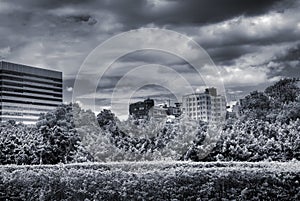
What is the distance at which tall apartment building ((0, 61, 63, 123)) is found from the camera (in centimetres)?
7376

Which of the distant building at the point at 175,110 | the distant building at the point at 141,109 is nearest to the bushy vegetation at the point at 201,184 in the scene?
the distant building at the point at 175,110

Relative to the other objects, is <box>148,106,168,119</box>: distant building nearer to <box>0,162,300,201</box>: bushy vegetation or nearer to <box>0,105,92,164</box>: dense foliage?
<box>0,105,92,164</box>: dense foliage

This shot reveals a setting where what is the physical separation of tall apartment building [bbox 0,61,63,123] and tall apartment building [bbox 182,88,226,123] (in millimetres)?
64152

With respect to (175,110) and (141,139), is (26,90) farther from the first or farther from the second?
(141,139)

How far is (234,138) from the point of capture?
10820 millimetres

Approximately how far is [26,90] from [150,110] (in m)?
69.8

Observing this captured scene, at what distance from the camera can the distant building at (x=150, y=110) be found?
11812 mm

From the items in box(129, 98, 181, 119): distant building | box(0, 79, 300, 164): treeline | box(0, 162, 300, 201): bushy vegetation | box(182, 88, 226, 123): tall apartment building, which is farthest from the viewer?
box(129, 98, 181, 119): distant building

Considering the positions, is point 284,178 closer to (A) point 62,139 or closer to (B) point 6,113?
(A) point 62,139

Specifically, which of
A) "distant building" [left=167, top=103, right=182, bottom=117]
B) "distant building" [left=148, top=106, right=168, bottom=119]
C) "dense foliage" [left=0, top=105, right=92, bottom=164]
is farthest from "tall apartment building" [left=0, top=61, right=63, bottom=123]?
→ "distant building" [left=167, top=103, right=182, bottom=117]

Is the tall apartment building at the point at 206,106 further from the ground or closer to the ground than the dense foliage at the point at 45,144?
further from the ground

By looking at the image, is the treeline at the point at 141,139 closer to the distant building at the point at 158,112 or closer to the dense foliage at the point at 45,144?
the dense foliage at the point at 45,144

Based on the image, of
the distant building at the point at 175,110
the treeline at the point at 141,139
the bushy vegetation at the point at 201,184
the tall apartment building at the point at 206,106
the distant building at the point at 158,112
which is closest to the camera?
the bushy vegetation at the point at 201,184

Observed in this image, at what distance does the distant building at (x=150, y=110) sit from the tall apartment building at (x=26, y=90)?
6288 cm
